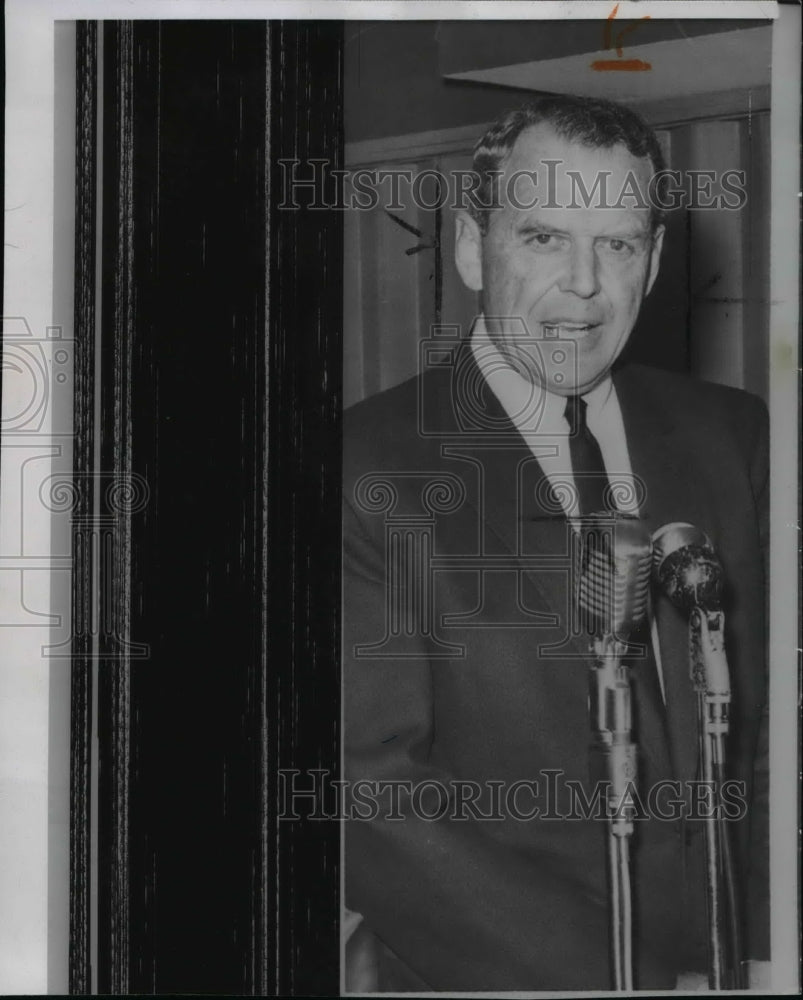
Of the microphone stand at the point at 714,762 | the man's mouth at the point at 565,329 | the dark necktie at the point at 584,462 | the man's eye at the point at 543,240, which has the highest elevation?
the man's eye at the point at 543,240

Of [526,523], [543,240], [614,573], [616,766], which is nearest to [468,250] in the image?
[543,240]

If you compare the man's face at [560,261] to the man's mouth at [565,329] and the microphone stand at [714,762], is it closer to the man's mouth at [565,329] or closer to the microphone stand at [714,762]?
the man's mouth at [565,329]

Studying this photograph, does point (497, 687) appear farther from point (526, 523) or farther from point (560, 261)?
point (560, 261)

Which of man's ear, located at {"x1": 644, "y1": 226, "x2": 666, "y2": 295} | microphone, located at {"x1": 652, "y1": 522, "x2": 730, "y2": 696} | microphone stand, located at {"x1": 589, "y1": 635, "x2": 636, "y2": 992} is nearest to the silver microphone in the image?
microphone, located at {"x1": 652, "y1": 522, "x2": 730, "y2": 696}

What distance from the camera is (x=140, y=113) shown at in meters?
1.43

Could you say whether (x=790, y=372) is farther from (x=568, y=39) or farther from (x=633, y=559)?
(x=568, y=39)

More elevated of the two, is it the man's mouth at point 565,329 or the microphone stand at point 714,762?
the man's mouth at point 565,329

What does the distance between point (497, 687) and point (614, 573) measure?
23cm

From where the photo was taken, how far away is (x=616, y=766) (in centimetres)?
141

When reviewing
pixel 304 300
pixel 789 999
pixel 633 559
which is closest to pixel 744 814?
pixel 789 999

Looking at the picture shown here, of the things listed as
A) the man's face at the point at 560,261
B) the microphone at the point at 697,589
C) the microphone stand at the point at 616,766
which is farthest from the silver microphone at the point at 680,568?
the man's face at the point at 560,261

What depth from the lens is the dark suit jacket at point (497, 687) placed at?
1398 mm

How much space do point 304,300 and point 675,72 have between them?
61 centimetres

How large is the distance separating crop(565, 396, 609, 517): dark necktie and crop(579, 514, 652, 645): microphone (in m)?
0.02
